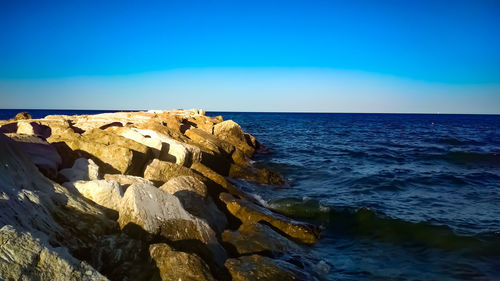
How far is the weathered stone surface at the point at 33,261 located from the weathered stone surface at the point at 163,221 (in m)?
1.68

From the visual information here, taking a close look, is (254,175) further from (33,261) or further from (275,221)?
(33,261)

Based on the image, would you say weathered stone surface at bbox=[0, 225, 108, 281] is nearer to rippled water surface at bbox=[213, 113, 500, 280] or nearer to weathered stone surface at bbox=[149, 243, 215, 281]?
weathered stone surface at bbox=[149, 243, 215, 281]

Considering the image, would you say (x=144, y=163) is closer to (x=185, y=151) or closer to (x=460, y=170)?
(x=185, y=151)

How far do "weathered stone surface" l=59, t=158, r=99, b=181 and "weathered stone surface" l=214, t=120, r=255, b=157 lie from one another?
13987 millimetres

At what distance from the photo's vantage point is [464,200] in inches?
487

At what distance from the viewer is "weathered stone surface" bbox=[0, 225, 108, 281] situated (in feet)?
11.0

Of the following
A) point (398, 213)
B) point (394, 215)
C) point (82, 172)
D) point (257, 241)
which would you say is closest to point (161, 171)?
point (82, 172)

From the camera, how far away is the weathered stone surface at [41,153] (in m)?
6.23

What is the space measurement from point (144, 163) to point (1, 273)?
18.7ft

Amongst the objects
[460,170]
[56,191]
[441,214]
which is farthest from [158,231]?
[460,170]

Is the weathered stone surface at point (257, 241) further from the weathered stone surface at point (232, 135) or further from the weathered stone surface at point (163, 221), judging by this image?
the weathered stone surface at point (232, 135)

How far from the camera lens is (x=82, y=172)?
6.80m

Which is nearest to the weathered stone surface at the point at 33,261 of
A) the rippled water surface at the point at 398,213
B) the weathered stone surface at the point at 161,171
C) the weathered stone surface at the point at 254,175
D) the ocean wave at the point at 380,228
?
the weathered stone surface at the point at 161,171

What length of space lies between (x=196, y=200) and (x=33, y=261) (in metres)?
4.02
